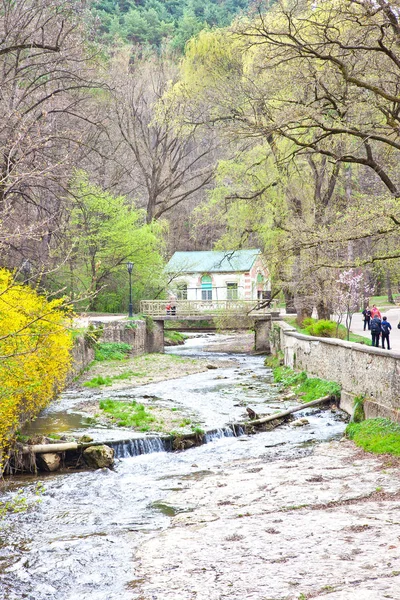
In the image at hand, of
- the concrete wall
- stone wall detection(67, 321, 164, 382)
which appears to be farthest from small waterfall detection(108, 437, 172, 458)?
the concrete wall

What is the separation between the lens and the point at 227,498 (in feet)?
36.5

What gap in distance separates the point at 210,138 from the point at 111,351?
2273 centimetres

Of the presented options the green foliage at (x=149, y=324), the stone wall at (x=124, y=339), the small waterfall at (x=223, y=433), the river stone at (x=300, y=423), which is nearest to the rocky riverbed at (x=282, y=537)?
the small waterfall at (x=223, y=433)

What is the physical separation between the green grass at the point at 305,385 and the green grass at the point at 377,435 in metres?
3.98

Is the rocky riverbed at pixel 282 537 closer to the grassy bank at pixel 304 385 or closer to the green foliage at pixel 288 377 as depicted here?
the grassy bank at pixel 304 385

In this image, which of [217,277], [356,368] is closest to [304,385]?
[356,368]

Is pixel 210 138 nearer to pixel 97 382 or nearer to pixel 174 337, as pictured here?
pixel 174 337

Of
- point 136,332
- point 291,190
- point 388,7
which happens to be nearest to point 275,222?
point 291,190

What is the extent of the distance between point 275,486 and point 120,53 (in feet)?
141

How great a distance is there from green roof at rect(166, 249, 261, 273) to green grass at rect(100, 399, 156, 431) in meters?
30.0

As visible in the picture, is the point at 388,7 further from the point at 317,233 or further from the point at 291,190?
the point at 291,190

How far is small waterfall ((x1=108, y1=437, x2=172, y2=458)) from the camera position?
48.9 feet

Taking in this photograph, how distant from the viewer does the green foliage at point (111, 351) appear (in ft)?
109

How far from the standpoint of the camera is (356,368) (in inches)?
704
